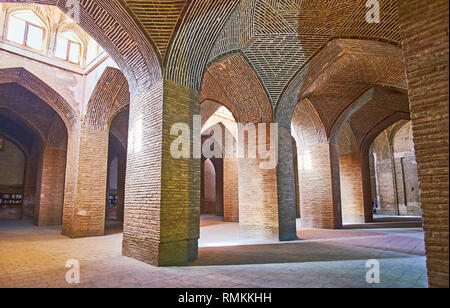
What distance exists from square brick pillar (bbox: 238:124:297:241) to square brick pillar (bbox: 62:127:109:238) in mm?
4645

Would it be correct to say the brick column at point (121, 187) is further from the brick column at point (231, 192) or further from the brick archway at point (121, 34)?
the brick archway at point (121, 34)

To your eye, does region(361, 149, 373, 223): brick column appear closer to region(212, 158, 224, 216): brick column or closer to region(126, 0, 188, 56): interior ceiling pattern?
region(212, 158, 224, 216): brick column

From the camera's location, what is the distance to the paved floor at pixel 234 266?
3988 mm

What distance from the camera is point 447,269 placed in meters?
2.62

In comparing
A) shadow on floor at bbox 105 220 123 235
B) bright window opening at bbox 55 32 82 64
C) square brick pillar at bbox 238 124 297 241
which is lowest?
shadow on floor at bbox 105 220 123 235

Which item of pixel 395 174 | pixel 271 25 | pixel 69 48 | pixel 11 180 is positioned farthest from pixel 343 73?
pixel 11 180

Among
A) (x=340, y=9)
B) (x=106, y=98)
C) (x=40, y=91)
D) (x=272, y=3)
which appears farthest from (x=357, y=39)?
(x=40, y=91)

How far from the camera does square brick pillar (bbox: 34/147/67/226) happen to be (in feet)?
41.4

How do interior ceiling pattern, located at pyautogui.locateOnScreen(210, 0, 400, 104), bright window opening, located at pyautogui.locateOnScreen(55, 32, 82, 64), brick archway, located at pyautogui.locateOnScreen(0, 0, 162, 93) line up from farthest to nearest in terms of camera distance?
1. bright window opening, located at pyautogui.locateOnScreen(55, 32, 82, 64)
2. interior ceiling pattern, located at pyautogui.locateOnScreen(210, 0, 400, 104)
3. brick archway, located at pyautogui.locateOnScreen(0, 0, 162, 93)

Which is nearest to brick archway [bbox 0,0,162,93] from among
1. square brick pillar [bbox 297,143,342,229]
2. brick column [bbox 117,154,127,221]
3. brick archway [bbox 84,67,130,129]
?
brick archway [bbox 84,67,130,129]

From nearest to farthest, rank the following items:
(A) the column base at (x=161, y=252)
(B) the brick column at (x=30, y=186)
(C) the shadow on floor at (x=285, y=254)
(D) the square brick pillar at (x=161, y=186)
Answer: (A) the column base at (x=161, y=252)
(D) the square brick pillar at (x=161, y=186)
(C) the shadow on floor at (x=285, y=254)
(B) the brick column at (x=30, y=186)

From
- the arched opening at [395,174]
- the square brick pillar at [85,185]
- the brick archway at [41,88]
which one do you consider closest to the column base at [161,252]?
the square brick pillar at [85,185]

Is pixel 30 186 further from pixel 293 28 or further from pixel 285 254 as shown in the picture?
pixel 293 28

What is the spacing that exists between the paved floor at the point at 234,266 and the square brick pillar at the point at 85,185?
1.45 m
